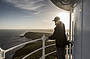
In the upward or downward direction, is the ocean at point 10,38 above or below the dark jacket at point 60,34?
below

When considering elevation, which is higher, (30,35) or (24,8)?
(24,8)

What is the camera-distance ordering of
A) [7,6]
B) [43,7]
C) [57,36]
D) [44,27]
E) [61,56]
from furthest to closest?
[7,6], [43,7], [44,27], [61,56], [57,36]

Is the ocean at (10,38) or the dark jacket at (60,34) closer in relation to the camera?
the dark jacket at (60,34)

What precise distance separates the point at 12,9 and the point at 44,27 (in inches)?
201

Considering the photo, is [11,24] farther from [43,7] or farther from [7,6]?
[43,7]

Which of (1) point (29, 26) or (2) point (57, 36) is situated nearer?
(2) point (57, 36)

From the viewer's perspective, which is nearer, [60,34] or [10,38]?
[60,34]

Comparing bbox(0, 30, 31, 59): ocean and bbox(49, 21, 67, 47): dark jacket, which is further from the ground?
bbox(49, 21, 67, 47): dark jacket

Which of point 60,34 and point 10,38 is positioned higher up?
point 60,34

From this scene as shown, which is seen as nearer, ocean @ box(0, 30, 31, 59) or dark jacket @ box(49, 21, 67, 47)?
dark jacket @ box(49, 21, 67, 47)

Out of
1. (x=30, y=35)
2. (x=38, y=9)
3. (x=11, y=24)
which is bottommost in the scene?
(x=30, y=35)

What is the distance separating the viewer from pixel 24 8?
16188 mm

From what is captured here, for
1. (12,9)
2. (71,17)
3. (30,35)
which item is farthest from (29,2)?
(71,17)

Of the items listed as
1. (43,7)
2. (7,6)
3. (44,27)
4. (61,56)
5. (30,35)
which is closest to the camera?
(61,56)
